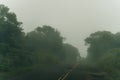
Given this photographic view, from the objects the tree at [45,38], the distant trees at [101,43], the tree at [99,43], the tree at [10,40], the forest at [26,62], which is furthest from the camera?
the tree at [99,43]

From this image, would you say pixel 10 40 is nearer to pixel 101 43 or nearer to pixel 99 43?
pixel 101 43

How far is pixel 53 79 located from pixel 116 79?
908cm

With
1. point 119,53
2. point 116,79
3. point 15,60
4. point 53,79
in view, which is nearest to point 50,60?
point 119,53

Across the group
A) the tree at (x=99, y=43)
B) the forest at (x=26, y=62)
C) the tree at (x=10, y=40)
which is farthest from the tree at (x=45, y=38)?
the tree at (x=10, y=40)

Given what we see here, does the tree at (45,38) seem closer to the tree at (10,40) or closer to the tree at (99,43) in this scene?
the tree at (99,43)

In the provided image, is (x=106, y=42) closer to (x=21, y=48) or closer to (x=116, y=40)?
(x=116, y=40)

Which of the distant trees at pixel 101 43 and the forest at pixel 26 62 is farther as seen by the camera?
the distant trees at pixel 101 43

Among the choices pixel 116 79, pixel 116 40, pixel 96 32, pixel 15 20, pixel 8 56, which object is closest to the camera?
pixel 116 79

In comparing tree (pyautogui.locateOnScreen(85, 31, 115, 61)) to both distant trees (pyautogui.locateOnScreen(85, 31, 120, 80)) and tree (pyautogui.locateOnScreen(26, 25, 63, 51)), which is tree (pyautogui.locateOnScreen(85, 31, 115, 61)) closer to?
distant trees (pyautogui.locateOnScreen(85, 31, 120, 80))

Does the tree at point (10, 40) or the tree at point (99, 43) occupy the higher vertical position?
the tree at point (99, 43)

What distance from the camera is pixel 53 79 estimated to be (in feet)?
82.5

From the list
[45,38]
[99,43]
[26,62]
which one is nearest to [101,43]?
[99,43]

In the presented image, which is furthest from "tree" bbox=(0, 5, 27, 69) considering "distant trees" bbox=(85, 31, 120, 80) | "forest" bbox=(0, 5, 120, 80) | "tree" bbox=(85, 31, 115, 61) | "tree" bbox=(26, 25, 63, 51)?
"tree" bbox=(85, 31, 115, 61)

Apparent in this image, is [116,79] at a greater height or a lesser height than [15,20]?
lesser
